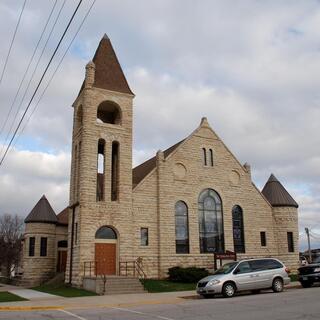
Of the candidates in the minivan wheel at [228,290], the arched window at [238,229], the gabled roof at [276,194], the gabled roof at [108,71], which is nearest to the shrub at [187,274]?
the arched window at [238,229]

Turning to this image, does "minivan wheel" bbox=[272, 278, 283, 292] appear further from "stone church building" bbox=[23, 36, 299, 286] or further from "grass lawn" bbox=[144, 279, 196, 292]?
"stone church building" bbox=[23, 36, 299, 286]

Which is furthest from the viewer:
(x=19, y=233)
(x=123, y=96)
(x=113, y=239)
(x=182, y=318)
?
(x=19, y=233)

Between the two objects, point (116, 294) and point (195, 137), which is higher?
point (195, 137)

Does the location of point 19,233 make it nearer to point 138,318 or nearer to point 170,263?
point 170,263

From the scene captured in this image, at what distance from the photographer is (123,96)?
113 feet

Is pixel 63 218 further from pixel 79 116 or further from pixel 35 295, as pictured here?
pixel 35 295

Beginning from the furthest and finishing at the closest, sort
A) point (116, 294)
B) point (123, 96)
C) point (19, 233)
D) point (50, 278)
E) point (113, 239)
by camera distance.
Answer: point (19, 233), point (50, 278), point (123, 96), point (113, 239), point (116, 294)

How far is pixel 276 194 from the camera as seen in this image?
129 feet

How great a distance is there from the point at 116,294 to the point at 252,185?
1730 cm

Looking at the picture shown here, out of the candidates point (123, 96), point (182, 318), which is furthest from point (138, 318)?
point (123, 96)

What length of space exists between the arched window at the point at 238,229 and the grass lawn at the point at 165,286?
26.6ft

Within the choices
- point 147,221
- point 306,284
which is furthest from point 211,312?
point 147,221

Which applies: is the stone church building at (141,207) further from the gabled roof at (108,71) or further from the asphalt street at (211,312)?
the asphalt street at (211,312)

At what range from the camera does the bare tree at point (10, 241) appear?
62.8 m
